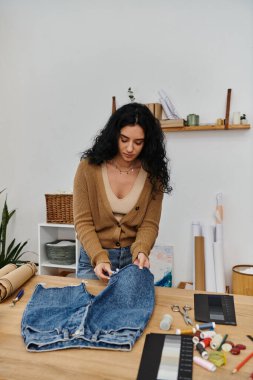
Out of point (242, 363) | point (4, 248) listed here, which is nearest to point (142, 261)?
point (242, 363)

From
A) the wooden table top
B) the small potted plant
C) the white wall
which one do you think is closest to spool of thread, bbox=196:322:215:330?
the wooden table top

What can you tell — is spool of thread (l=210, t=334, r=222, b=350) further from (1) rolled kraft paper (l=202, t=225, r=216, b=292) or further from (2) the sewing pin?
(1) rolled kraft paper (l=202, t=225, r=216, b=292)

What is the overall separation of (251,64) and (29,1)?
2073mm

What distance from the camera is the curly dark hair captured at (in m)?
1.56

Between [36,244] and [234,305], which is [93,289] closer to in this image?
[234,305]

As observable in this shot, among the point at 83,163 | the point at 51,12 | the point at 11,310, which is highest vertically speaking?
the point at 51,12

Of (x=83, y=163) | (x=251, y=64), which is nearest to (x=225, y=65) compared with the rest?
(x=251, y=64)

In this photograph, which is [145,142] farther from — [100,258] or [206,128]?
[206,128]

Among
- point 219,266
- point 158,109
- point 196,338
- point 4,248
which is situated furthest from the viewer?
point 4,248

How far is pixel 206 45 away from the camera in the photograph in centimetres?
287

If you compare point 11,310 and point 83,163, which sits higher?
point 83,163

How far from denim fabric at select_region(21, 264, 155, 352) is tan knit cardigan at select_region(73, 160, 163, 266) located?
346 millimetres

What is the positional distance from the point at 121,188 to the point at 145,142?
0.77 feet

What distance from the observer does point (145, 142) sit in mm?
1624
